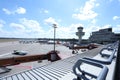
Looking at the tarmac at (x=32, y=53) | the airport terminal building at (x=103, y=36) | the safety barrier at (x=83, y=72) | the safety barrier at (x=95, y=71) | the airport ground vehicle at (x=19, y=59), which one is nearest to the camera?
the safety barrier at (x=95, y=71)

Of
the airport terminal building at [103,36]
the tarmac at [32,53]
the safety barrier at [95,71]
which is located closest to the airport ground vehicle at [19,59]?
the tarmac at [32,53]

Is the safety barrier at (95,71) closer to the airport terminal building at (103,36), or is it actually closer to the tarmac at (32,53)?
the tarmac at (32,53)

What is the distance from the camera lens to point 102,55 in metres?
8.80

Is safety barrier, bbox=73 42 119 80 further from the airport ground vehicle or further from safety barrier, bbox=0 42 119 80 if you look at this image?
the airport ground vehicle

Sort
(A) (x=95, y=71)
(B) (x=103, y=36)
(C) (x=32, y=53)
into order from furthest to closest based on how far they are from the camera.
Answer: (B) (x=103, y=36), (C) (x=32, y=53), (A) (x=95, y=71)

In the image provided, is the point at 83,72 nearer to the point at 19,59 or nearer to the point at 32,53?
the point at 19,59

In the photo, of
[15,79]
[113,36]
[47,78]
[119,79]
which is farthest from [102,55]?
[113,36]

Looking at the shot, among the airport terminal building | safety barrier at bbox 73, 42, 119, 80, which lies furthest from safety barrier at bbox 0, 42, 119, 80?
the airport terminal building

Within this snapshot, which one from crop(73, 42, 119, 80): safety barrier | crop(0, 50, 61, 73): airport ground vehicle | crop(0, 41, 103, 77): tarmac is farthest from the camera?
crop(0, 41, 103, 77): tarmac

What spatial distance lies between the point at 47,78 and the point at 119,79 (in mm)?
3224

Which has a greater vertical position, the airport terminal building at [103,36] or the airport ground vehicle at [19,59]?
the airport terminal building at [103,36]

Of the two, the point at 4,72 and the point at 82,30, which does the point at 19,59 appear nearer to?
the point at 4,72

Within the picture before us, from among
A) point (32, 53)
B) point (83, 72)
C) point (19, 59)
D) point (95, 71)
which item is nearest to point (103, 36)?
point (32, 53)

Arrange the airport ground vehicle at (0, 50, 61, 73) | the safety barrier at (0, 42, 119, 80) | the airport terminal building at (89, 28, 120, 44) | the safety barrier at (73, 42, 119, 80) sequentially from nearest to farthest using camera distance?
the safety barrier at (73, 42, 119, 80), the safety barrier at (0, 42, 119, 80), the airport ground vehicle at (0, 50, 61, 73), the airport terminal building at (89, 28, 120, 44)
